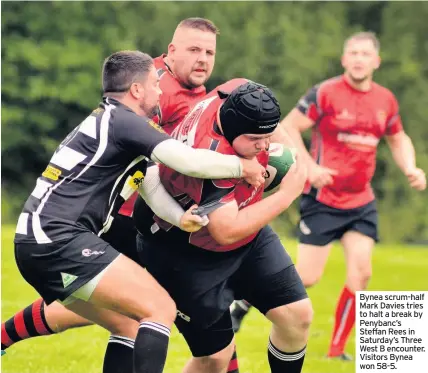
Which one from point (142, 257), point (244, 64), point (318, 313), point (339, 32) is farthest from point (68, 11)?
point (142, 257)

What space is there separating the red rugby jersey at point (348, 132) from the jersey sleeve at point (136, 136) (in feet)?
11.7

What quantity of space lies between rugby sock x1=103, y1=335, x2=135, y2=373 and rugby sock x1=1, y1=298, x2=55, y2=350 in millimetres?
889

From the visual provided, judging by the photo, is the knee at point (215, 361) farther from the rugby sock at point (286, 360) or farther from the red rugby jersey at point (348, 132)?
the red rugby jersey at point (348, 132)

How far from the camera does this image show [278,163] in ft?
17.5

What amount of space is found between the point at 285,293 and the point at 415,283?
29.4 feet

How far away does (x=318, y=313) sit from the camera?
34.6 feet

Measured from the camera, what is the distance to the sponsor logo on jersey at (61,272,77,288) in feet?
15.8

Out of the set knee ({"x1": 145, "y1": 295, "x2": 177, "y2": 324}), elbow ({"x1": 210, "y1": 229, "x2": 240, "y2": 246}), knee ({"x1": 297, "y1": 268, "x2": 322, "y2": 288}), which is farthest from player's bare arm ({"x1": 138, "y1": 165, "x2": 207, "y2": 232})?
knee ({"x1": 297, "y1": 268, "x2": 322, "y2": 288})

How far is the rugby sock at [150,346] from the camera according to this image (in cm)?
479

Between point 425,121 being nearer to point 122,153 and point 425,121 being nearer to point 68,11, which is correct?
point 68,11

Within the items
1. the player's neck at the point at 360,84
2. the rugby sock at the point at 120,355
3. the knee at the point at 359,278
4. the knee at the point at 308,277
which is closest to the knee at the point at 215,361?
the rugby sock at the point at 120,355

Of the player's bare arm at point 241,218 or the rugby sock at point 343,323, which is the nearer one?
the player's bare arm at point 241,218

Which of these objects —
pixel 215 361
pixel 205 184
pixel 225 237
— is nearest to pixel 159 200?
pixel 205 184

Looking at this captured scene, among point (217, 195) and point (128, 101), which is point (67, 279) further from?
point (128, 101)
